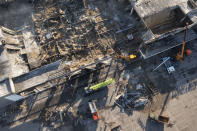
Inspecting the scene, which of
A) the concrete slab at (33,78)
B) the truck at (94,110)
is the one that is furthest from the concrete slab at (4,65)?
the truck at (94,110)

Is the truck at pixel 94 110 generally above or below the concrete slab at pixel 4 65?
below

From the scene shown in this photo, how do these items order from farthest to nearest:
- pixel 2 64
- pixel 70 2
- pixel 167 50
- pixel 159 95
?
pixel 70 2 < pixel 167 50 < pixel 159 95 < pixel 2 64

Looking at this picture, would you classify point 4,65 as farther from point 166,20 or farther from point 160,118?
point 166,20

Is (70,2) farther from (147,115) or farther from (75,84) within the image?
(147,115)

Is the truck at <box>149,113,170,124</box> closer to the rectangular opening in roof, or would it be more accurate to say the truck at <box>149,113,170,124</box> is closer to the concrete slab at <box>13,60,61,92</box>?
the rectangular opening in roof

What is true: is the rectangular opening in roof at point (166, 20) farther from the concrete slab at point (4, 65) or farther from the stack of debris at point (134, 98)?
the concrete slab at point (4, 65)

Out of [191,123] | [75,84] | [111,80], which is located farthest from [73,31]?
[191,123]

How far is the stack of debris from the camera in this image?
2034cm

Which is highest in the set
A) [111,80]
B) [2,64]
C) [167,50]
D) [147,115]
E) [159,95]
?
[2,64]

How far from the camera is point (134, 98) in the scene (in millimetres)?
20641

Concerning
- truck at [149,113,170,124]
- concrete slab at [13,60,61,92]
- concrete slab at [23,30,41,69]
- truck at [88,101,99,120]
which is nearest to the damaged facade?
concrete slab at [23,30,41,69]

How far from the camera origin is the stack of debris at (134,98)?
20.3m

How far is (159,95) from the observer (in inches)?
818

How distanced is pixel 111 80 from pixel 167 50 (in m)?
8.84
